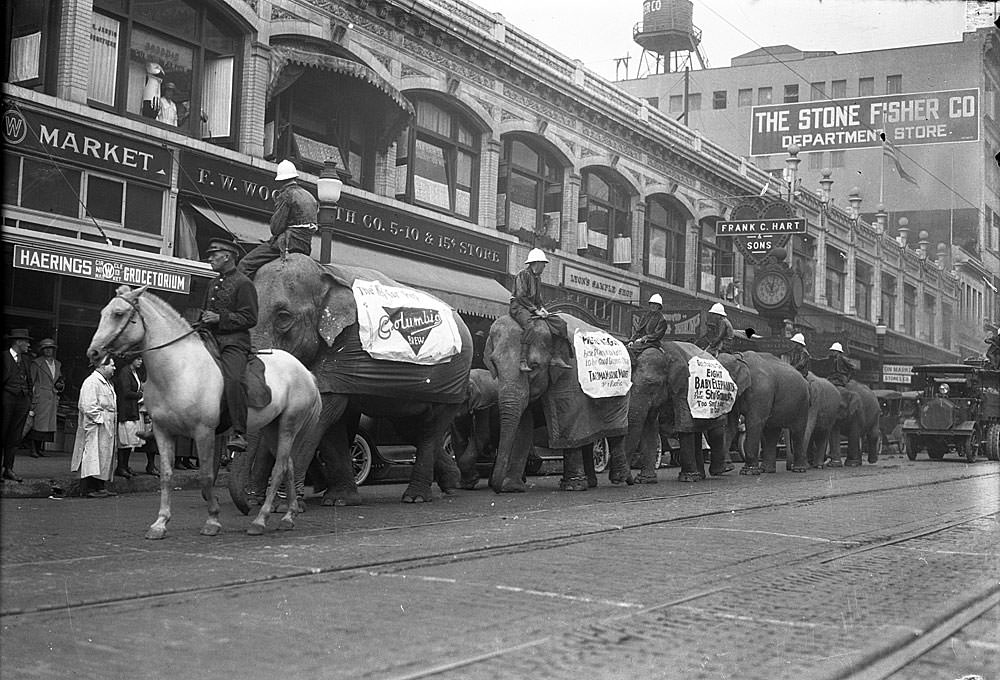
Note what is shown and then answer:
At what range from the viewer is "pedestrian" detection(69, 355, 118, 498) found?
1219 cm

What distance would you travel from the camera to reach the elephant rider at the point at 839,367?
24125mm

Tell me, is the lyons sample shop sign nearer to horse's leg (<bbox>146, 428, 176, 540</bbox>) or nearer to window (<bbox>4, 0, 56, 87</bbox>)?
horse's leg (<bbox>146, 428, 176, 540</bbox>)

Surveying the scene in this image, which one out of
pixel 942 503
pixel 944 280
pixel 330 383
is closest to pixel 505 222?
pixel 944 280

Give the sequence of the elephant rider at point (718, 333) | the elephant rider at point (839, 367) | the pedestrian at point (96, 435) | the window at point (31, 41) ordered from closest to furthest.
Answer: the pedestrian at point (96, 435)
the window at point (31, 41)
the elephant rider at point (718, 333)
the elephant rider at point (839, 367)

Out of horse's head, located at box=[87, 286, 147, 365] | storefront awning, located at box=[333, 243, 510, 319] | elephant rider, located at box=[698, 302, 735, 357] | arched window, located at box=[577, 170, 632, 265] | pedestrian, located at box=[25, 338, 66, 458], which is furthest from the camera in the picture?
arched window, located at box=[577, 170, 632, 265]

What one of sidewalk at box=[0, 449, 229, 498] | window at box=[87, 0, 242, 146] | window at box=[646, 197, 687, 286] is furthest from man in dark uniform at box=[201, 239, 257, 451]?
window at box=[646, 197, 687, 286]

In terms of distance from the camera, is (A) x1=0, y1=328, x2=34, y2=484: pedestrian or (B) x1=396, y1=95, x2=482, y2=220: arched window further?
(B) x1=396, y1=95, x2=482, y2=220: arched window

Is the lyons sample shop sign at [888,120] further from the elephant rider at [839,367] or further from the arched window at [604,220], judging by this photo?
the arched window at [604,220]

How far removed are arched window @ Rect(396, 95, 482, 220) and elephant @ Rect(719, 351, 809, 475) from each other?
8675mm

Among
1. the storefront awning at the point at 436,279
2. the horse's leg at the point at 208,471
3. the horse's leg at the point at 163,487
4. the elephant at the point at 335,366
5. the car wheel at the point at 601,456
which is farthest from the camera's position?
the storefront awning at the point at 436,279

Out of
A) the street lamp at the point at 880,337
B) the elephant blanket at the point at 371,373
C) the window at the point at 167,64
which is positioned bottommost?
the elephant blanket at the point at 371,373

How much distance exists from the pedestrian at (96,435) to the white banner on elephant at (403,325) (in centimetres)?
286

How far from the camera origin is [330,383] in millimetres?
11102

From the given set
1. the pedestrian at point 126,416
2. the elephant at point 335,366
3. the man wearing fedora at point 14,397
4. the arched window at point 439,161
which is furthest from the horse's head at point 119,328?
the arched window at point 439,161
